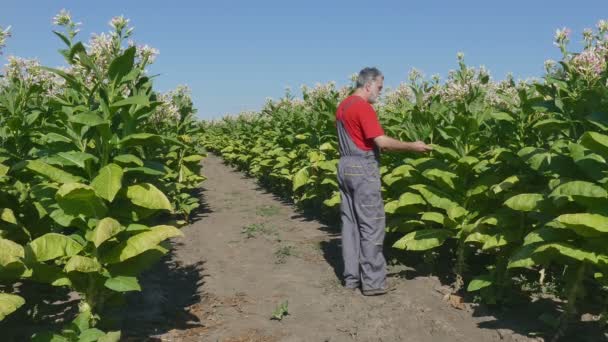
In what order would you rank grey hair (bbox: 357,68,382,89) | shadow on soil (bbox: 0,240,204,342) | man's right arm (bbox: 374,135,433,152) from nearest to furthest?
shadow on soil (bbox: 0,240,204,342) < man's right arm (bbox: 374,135,433,152) < grey hair (bbox: 357,68,382,89)

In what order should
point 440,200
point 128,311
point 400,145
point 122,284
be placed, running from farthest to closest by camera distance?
point 440,200 < point 400,145 < point 128,311 < point 122,284

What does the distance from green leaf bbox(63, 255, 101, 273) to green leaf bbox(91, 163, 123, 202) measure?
A: 0.47 m

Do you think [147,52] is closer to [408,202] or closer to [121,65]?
[121,65]

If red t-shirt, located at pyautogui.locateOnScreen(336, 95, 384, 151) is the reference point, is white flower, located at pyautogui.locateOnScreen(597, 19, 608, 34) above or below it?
above

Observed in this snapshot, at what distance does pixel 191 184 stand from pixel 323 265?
523 centimetres

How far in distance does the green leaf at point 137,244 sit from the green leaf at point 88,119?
93cm

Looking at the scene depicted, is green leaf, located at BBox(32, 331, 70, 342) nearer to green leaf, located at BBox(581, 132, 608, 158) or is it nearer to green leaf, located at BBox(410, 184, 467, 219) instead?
green leaf, located at BBox(410, 184, 467, 219)

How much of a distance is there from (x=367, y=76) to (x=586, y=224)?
285cm

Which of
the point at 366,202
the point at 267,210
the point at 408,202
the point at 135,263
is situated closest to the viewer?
the point at 135,263

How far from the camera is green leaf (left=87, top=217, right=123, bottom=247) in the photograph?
138 inches

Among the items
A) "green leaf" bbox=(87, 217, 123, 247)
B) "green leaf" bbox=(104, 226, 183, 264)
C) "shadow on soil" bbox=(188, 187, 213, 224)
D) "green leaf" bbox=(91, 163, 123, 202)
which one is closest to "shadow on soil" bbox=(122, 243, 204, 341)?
"green leaf" bbox=(104, 226, 183, 264)

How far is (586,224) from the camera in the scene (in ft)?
11.4

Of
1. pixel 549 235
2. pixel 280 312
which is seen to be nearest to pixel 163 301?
pixel 280 312

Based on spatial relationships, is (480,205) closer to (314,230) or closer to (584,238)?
(584,238)
